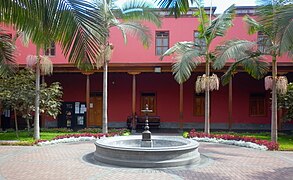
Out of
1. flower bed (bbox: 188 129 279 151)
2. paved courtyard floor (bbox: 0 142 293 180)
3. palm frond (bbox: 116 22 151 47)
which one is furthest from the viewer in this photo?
palm frond (bbox: 116 22 151 47)

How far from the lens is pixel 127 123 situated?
63.7 feet

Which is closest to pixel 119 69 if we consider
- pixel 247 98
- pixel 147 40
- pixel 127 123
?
pixel 127 123

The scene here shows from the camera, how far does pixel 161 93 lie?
20656 millimetres

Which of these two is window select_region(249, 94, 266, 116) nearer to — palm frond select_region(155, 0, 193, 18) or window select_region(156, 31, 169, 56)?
window select_region(156, 31, 169, 56)

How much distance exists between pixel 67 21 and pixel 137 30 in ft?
34.3

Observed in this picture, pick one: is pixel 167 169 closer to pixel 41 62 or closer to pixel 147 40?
pixel 147 40

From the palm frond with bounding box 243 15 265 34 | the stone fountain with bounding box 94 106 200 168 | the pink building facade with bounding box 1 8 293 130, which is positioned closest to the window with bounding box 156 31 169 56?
the pink building facade with bounding box 1 8 293 130

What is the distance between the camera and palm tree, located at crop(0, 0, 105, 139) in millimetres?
4168

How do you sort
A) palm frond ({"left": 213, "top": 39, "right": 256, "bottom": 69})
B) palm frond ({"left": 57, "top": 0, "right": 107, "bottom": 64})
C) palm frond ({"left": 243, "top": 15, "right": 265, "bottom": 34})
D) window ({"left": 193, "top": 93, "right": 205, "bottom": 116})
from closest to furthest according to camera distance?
palm frond ({"left": 57, "top": 0, "right": 107, "bottom": 64}), palm frond ({"left": 243, "top": 15, "right": 265, "bottom": 34}), palm frond ({"left": 213, "top": 39, "right": 256, "bottom": 69}), window ({"left": 193, "top": 93, "right": 205, "bottom": 116})

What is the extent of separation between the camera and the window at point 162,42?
65.8ft

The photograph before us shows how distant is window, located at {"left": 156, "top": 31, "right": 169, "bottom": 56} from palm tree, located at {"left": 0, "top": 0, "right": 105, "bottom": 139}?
51.8 feet

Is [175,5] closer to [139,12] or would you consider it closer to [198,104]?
[139,12]

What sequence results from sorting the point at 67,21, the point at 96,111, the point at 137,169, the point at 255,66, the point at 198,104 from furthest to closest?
the point at 96,111
the point at 198,104
the point at 255,66
the point at 137,169
the point at 67,21

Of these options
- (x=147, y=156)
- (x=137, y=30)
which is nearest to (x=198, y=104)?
(x=137, y=30)
